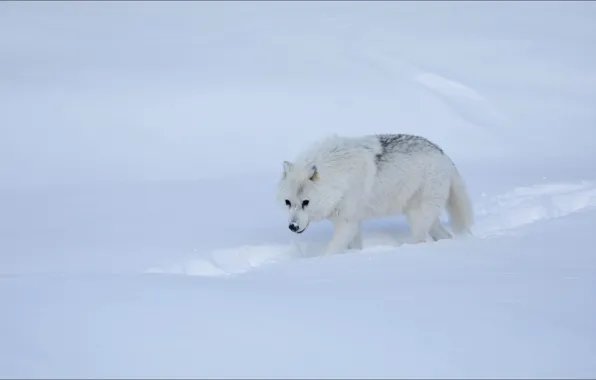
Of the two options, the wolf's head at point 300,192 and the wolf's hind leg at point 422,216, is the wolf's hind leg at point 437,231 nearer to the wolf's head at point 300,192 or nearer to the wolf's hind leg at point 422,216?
the wolf's hind leg at point 422,216

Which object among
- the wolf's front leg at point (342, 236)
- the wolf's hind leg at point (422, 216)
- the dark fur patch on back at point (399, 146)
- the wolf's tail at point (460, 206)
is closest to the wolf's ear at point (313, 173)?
the wolf's front leg at point (342, 236)

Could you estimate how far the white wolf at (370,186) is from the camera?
742 cm

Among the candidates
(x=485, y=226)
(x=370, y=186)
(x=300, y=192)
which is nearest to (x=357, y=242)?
(x=370, y=186)

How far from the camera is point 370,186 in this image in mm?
7730

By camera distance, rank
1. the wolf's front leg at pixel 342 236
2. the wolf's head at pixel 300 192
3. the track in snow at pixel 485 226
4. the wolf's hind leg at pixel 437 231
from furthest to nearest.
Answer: the wolf's hind leg at pixel 437 231
the wolf's front leg at pixel 342 236
the wolf's head at pixel 300 192
the track in snow at pixel 485 226

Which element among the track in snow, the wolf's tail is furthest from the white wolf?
the track in snow

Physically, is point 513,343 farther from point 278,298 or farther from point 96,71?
point 96,71

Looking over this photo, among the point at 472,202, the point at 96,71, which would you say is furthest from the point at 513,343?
the point at 96,71

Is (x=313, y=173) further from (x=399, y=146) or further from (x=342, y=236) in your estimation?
(x=399, y=146)

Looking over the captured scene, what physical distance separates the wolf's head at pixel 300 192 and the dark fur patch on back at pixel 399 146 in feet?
2.55

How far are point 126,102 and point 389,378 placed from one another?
9217 mm

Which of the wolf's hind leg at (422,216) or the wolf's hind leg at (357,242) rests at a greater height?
the wolf's hind leg at (422,216)

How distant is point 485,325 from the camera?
4.48 m

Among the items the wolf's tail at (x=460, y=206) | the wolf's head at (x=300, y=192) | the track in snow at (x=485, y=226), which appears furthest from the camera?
the wolf's tail at (x=460, y=206)
